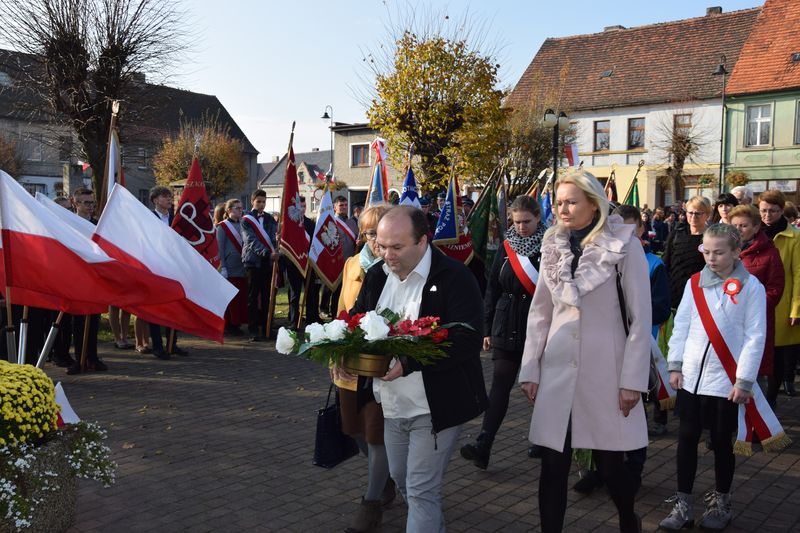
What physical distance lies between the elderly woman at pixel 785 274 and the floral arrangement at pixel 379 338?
5.05 metres

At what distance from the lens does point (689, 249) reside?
7.07 meters

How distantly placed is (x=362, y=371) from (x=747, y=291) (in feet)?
8.63

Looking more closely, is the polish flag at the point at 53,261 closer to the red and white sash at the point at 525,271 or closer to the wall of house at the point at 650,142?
the red and white sash at the point at 525,271

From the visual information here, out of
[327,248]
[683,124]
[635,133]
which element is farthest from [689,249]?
[635,133]

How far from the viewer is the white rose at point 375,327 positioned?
3.25 m

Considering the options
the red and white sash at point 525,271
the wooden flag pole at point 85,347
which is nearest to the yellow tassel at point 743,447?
the red and white sash at point 525,271

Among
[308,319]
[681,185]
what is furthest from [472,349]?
[681,185]

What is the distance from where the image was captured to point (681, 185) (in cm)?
3556

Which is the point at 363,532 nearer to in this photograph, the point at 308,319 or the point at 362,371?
the point at 362,371

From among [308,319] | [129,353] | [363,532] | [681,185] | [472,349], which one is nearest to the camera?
[472,349]

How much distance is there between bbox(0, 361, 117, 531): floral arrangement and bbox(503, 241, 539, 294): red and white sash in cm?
298

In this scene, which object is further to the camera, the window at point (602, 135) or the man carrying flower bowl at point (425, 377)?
the window at point (602, 135)

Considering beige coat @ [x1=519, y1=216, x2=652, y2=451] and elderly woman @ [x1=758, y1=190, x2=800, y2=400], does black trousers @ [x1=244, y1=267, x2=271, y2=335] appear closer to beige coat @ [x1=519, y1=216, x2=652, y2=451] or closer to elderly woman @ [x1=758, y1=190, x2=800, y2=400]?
elderly woman @ [x1=758, y1=190, x2=800, y2=400]

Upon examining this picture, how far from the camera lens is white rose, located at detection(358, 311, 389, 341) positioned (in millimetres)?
3250
